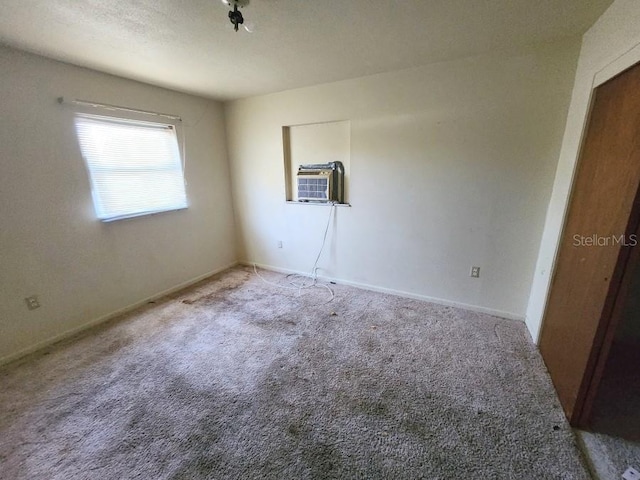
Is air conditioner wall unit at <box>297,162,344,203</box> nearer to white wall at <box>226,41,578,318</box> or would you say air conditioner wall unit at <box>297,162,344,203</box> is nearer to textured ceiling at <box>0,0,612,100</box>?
white wall at <box>226,41,578,318</box>

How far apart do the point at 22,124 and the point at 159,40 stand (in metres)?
1.26

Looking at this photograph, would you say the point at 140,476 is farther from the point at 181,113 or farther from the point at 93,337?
the point at 181,113

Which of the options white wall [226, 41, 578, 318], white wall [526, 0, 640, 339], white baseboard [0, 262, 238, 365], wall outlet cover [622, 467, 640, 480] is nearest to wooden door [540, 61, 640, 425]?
white wall [526, 0, 640, 339]

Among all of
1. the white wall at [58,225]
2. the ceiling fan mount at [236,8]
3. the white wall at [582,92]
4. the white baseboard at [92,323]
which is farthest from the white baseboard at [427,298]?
the ceiling fan mount at [236,8]

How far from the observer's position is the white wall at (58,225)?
6.52 feet

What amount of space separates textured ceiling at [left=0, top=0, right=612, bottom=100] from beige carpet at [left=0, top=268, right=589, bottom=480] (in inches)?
88.9

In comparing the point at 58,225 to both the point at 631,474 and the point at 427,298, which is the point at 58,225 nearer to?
the point at 427,298

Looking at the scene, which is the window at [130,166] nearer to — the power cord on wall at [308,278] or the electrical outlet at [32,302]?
the electrical outlet at [32,302]

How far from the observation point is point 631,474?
3.91 ft

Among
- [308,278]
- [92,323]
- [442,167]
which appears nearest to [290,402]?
[308,278]

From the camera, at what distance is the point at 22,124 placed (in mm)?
1996

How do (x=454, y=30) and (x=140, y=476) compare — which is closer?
(x=140, y=476)

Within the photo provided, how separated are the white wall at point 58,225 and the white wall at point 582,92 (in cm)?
360

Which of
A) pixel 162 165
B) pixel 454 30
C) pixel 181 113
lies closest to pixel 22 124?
pixel 162 165
